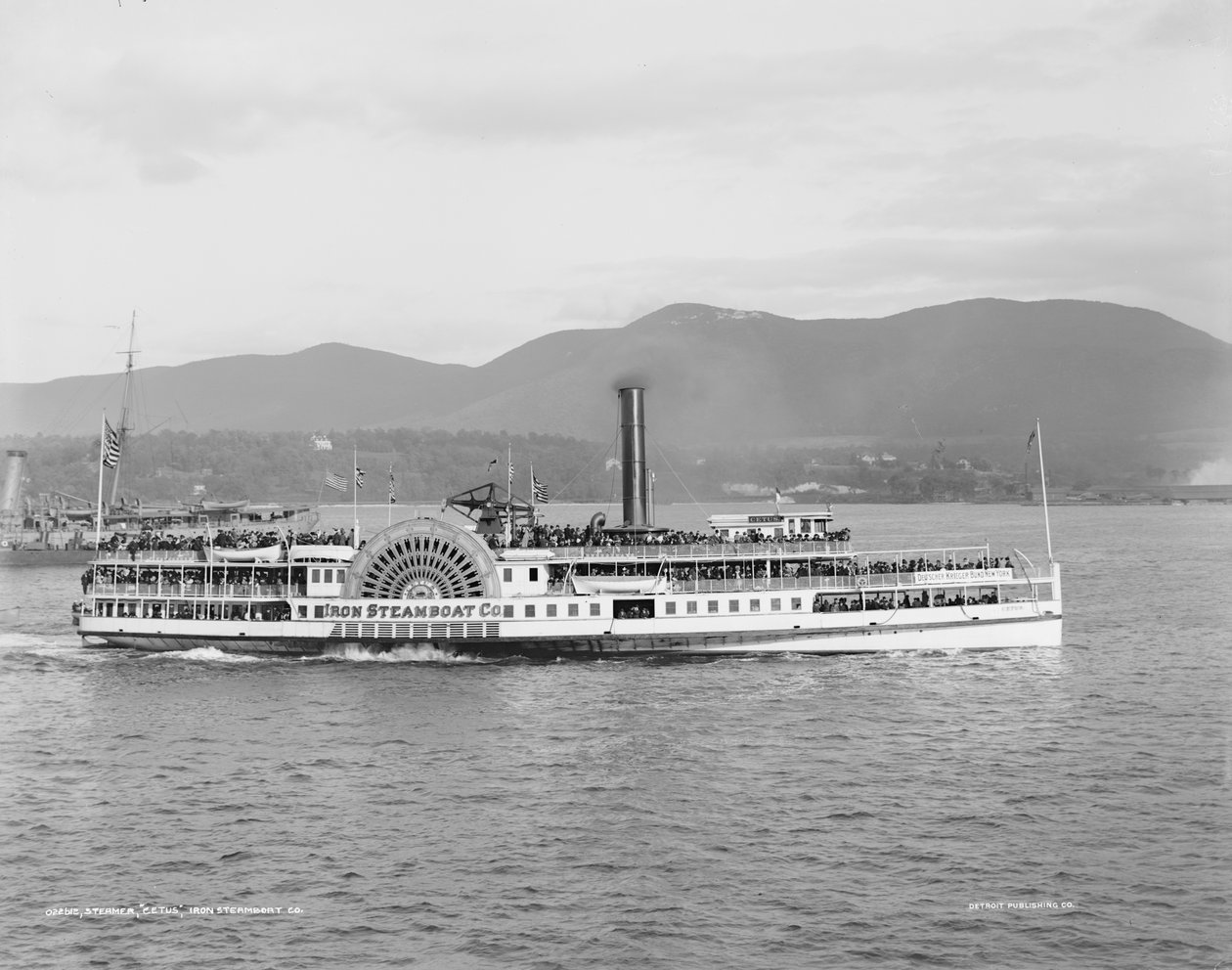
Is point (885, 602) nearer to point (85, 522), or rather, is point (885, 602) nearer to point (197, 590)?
point (197, 590)

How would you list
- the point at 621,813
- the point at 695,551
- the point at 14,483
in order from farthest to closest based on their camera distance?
the point at 14,483 < the point at 695,551 < the point at 621,813

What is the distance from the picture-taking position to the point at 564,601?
58062 millimetres

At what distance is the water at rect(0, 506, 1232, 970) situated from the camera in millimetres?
26938

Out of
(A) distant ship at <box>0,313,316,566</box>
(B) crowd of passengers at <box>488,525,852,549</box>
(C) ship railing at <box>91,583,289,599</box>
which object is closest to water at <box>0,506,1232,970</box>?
(C) ship railing at <box>91,583,289,599</box>

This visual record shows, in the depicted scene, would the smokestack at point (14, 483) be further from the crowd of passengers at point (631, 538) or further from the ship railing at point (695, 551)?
the ship railing at point (695, 551)

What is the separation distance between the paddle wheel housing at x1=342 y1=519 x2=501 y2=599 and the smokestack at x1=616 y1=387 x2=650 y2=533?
36.0 ft

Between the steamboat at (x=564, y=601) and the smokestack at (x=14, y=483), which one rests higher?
the smokestack at (x=14, y=483)

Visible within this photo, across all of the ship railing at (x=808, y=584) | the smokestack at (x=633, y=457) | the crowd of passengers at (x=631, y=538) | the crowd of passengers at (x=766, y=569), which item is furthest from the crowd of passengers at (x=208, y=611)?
the smokestack at (x=633, y=457)

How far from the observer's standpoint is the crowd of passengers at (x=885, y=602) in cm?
5816

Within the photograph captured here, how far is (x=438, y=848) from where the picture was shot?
32.0 m

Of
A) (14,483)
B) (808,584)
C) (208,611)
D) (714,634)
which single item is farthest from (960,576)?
(14,483)

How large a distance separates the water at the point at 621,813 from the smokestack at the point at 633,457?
42.6 feet

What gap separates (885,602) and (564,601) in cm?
1517

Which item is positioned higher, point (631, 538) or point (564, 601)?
point (631, 538)
